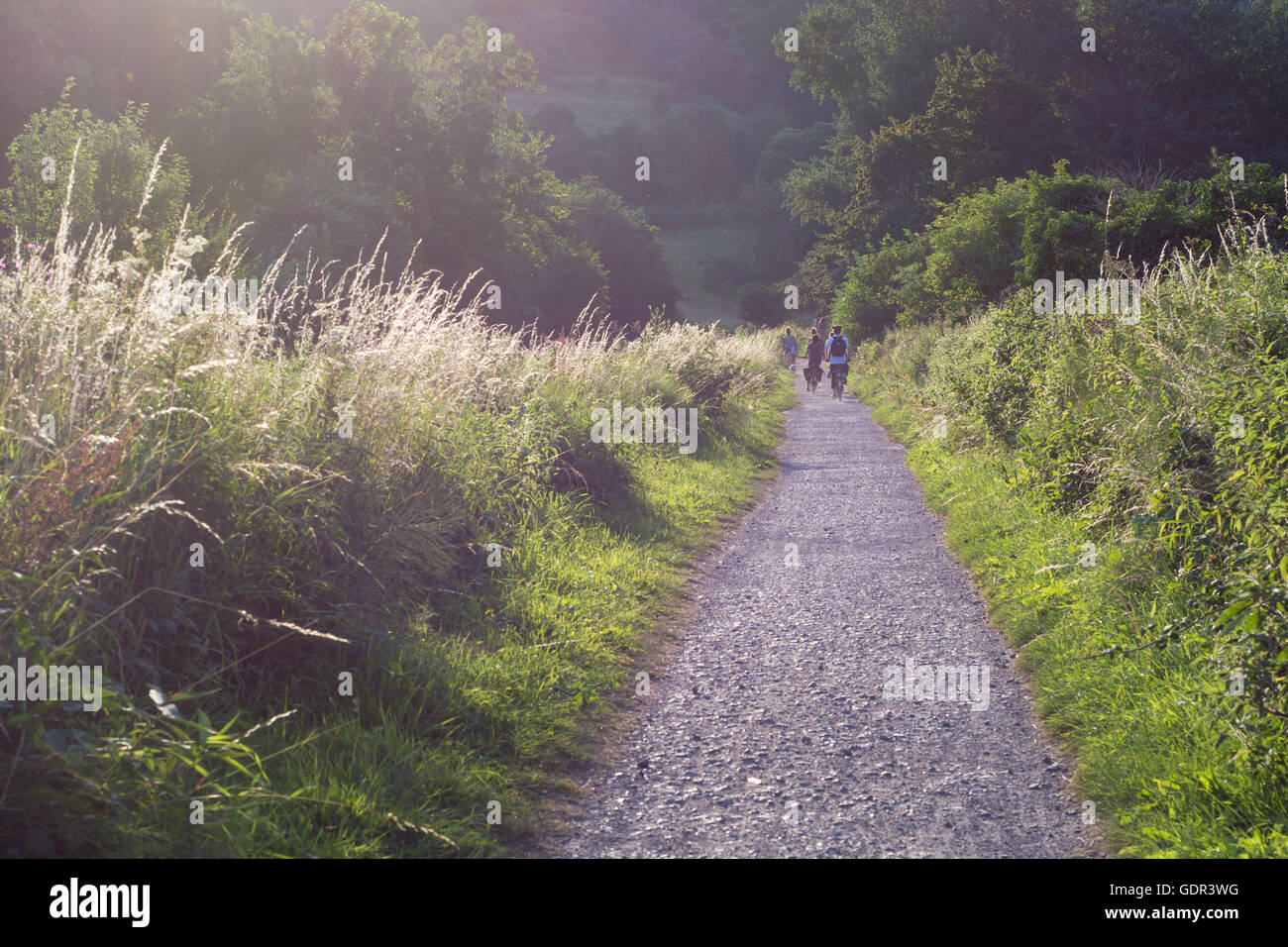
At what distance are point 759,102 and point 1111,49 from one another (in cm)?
6608

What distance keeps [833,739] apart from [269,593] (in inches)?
106

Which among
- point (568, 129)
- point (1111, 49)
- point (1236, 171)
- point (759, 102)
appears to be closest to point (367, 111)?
point (1111, 49)

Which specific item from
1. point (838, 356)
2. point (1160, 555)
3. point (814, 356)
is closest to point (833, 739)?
point (1160, 555)

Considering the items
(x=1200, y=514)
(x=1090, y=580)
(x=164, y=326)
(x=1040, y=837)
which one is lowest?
(x=1040, y=837)

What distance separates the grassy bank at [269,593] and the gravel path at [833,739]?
42cm

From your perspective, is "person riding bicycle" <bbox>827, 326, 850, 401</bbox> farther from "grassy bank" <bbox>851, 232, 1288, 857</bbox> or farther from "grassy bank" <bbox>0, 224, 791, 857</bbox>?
"grassy bank" <bbox>0, 224, 791, 857</bbox>

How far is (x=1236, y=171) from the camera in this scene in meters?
16.7

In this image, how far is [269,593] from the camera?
14.1 feet

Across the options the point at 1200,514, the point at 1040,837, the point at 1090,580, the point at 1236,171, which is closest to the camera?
the point at 1040,837

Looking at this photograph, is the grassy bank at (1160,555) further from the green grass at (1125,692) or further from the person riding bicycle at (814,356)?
the person riding bicycle at (814,356)


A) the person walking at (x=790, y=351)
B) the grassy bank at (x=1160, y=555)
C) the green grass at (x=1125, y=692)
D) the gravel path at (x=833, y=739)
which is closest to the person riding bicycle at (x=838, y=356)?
the person walking at (x=790, y=351)

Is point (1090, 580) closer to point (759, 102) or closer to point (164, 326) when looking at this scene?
point (164, 326)

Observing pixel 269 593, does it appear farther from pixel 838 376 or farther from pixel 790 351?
pixel 790 351

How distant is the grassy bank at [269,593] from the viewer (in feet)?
10.3
